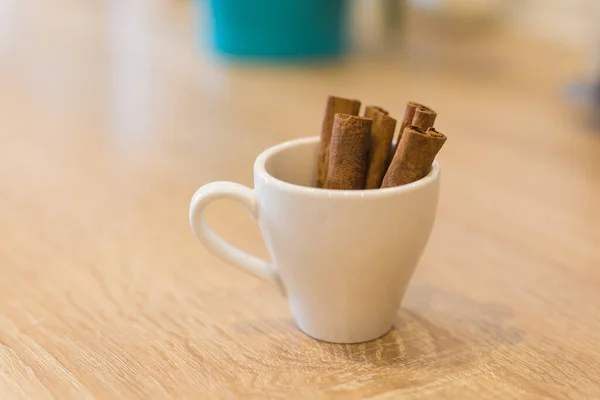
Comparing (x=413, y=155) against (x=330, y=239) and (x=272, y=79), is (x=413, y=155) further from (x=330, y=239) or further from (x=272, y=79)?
(x=272, y=79)

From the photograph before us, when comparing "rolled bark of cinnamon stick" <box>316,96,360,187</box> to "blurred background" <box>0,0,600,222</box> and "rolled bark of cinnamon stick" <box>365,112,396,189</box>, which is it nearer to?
"rolled bark of cinnamon stick" <box>365,112,396,189</box>

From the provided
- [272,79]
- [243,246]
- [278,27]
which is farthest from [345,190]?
[278,27]

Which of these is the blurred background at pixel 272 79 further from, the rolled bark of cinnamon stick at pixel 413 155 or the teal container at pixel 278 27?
the rolled bark of cinnamon stick at pixel 413 155

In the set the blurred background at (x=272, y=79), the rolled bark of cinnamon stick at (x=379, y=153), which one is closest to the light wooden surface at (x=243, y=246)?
the blurred background at (x=272, y=79)

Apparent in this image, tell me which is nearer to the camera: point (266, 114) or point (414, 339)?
point (414, 339)

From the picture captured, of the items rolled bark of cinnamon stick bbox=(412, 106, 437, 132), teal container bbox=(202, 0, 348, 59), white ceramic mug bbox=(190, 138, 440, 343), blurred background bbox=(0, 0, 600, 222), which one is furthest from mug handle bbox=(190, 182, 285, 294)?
teal container bbox=(202, 0, 348, 59)

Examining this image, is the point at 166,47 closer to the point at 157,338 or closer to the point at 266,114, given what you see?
the point at 266,114

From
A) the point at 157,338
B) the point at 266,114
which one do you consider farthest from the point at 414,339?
the point at 266,114
